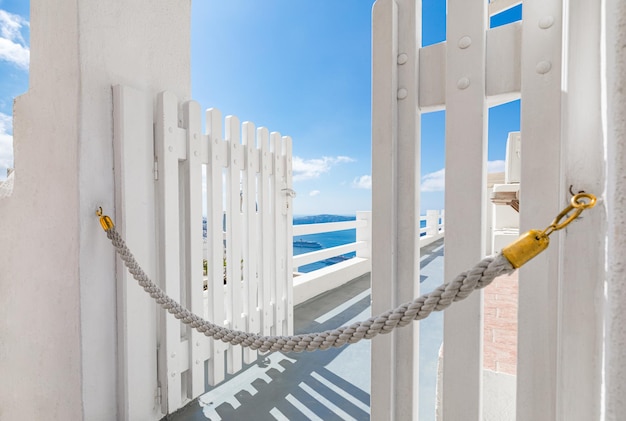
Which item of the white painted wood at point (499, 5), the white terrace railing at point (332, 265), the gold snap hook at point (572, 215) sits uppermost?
the white painted wood at point (499, 5)

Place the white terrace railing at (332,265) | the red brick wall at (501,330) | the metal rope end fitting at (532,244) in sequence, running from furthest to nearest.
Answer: the white terrace railing at (332,265) → the red brick wall at (501,330) → the metal rope end fitting at (532,244)

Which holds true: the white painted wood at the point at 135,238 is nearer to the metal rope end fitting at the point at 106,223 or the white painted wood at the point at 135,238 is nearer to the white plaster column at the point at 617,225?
the metal rope end fitting at the point at 106,223

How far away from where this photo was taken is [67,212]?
38.5 inches

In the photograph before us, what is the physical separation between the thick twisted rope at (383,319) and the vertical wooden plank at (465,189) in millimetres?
170

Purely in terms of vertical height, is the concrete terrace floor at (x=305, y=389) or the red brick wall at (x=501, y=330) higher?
the red brick wall at (x=501, y=330)

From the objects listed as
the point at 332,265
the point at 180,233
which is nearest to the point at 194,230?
the point at 180,233

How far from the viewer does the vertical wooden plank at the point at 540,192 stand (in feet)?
1.94

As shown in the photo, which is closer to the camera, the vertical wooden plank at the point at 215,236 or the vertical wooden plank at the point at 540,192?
the vertical wooden plank at the point at 540,192

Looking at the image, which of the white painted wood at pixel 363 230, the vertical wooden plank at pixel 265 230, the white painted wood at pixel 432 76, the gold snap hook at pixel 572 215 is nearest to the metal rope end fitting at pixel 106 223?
the vertical wooden plank at pixel 265 230

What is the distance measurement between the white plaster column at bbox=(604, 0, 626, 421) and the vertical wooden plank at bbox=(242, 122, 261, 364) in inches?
57.4

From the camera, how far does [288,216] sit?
2010 millimetres

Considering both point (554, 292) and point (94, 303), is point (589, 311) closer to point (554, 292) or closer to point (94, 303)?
point (554, 292)

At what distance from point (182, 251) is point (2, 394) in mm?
925

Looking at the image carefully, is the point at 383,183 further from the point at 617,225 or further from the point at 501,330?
the point at 501,330
